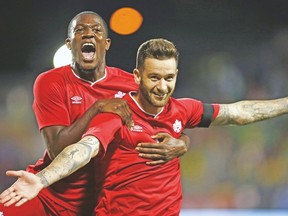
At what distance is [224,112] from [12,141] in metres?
4.15

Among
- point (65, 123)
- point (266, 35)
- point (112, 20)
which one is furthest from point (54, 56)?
point (65, 123)

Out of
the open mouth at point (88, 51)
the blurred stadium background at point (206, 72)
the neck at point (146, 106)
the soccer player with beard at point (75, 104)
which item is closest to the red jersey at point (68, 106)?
the soccer player with beard at point (75, 104)

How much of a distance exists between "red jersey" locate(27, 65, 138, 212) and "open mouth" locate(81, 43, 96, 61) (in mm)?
115

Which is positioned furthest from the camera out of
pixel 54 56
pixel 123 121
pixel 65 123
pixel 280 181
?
pixel 54 56

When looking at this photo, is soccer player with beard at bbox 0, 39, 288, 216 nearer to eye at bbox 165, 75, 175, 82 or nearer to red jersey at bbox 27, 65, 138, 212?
eye at bbox 165, 75, 175, 82

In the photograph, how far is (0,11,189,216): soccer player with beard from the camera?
318cm

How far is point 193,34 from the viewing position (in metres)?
8.38

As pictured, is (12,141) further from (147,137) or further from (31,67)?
(147,137)

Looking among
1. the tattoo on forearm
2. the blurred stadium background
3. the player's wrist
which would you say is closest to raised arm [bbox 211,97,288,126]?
the tattoo on forearm

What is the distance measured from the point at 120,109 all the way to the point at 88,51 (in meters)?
0.59

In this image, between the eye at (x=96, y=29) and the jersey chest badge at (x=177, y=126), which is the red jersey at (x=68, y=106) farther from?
the jersey chest badge at (x=177, y=126)

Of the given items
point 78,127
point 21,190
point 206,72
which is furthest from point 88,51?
point 206,72

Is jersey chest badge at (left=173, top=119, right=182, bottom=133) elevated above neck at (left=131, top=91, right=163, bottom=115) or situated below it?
below

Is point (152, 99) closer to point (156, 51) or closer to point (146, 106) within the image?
point (146, 106)
